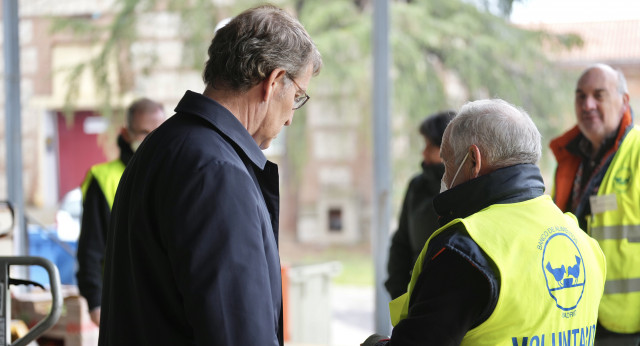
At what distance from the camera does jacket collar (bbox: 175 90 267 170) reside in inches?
56.1

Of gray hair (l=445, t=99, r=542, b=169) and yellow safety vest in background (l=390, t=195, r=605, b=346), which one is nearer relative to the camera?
yellow safety vest in background (l=390, t=195, r=605, b=346)

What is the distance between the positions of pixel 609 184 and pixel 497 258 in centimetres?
138

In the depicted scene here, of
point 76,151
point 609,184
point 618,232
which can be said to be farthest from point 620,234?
point 76,151

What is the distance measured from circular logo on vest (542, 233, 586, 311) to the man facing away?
595mm

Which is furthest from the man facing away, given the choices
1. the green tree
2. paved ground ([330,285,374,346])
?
the green tree

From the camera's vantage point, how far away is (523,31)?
7934mm

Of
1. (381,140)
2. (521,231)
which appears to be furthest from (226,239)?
(381,140)

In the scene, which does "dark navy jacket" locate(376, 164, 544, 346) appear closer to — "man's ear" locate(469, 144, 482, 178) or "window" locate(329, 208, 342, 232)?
"man's ear" locate(469, 144, 482, 178)

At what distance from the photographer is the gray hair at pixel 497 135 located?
67.0 inches

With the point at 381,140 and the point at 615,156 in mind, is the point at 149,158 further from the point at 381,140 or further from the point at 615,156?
the point at 381,140

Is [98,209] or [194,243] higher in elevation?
[194,243]

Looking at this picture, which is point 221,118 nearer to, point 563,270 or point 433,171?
point 563,270

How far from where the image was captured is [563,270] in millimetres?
1630

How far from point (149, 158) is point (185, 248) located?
0.71 ft
